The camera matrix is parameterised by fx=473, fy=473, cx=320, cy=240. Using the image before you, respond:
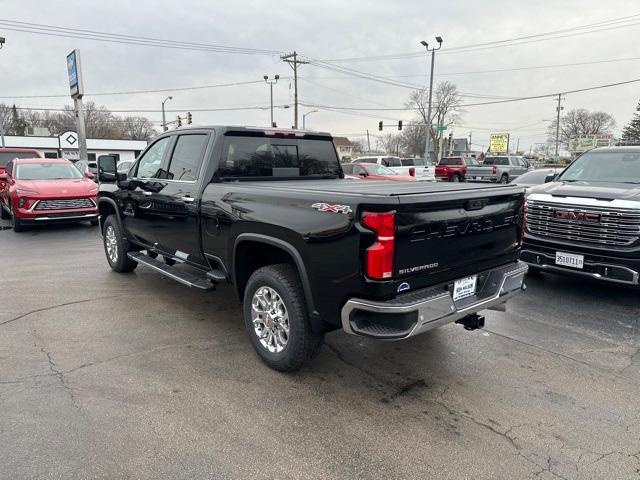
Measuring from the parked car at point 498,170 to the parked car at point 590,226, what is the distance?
72.6 feet

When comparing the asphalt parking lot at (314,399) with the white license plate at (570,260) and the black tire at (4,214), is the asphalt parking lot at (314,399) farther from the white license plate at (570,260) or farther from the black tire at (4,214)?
the black tire at (4,214)

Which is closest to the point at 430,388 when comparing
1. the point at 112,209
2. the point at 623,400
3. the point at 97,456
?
the point at 623,400

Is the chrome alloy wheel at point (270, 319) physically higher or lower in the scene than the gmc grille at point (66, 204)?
lower

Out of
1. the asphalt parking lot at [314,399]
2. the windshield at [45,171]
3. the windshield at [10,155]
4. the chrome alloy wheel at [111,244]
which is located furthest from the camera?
the windshield at [10,155]

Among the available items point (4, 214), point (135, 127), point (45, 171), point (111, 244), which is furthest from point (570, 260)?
point (135, 127)

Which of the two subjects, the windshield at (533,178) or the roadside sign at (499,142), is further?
the roadside sign at (499,142)

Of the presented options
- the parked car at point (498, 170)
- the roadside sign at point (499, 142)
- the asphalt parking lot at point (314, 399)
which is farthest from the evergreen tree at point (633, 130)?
the asphalt parking lot at point (314, 399)

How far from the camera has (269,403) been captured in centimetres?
339

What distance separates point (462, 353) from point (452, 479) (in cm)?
180

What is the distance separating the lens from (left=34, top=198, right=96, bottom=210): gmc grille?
10694 millimetres

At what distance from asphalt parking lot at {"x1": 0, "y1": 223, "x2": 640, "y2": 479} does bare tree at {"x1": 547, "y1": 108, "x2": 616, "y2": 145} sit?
102 m

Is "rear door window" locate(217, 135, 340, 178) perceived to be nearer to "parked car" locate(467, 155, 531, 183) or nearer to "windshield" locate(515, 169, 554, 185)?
"windshield" locate(515, 169, 554, 185)

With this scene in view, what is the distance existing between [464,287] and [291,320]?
4.40 ft

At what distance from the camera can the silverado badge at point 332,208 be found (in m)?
3.06
